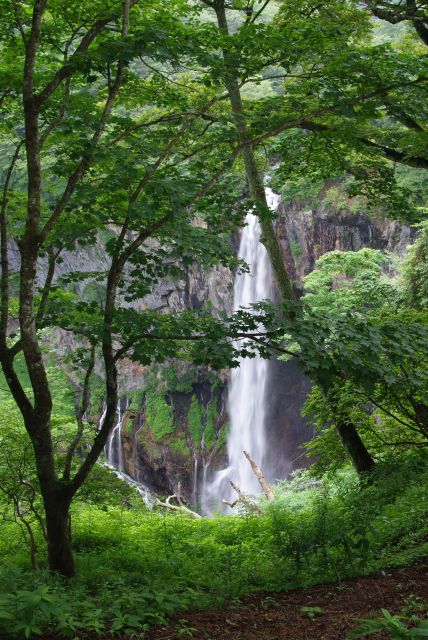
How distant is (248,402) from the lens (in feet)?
82.8

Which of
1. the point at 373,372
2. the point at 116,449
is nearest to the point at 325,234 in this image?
the point at 116,449

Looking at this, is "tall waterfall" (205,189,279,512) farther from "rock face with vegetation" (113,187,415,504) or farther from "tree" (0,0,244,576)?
"tree" (0,0,244,576)

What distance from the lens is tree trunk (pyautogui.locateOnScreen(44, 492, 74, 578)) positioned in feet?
16.3

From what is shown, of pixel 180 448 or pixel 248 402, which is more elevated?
pixel 248 402

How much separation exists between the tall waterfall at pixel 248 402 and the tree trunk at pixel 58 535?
62.8 feet

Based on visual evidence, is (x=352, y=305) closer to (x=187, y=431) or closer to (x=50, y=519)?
(x=50, y=519)

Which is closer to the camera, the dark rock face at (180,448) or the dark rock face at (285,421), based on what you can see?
the dark rock face at (285,421)

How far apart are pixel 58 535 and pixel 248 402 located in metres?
20.5

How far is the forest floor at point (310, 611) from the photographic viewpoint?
3586mm

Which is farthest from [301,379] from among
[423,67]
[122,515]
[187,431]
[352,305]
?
[423,67]

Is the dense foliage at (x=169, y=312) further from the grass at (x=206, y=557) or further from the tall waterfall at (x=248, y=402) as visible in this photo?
the tall waterfall at (x=248, y=402)

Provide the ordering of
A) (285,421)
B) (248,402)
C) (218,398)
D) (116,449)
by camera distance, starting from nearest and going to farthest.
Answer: (285,421), (248,402), (116,449), (218,398)

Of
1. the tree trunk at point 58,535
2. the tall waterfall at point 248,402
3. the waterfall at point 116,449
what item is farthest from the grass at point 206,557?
the waterfall at point 116,449

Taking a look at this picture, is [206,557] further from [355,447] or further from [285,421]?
[285,421]
